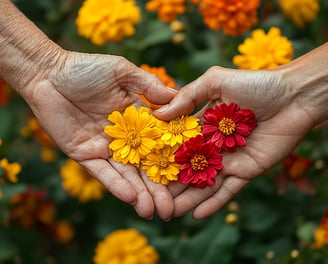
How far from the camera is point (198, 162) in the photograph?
53.1 inches

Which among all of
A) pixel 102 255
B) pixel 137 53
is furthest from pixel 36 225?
pixel 137 53

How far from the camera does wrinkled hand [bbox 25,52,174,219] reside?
4.47ft

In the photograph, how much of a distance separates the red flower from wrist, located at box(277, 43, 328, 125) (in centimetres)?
27

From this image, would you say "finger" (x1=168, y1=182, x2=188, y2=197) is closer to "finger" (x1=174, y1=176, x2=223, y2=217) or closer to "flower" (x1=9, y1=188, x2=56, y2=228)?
"finger" (x1=174, y1=176, x2=223, y2=217)

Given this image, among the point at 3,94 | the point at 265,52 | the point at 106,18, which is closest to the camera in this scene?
the point at 265,52

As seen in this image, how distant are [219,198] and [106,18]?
0.73 m

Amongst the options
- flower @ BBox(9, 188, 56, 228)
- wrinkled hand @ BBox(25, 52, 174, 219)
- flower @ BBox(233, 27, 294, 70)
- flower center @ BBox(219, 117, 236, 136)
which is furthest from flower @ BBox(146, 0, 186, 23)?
flower @ BBox(9, 188, 56, 228)

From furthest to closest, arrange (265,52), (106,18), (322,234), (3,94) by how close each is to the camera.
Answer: (3,94) < (106,18) < (265,52) < (322,234)

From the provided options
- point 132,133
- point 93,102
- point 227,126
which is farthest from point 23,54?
point 227,126

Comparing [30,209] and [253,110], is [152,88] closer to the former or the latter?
[253,110]

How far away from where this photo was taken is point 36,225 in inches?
76.8

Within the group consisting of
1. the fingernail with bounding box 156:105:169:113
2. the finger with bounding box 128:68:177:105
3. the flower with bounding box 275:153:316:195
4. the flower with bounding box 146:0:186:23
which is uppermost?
the flower with bounding box 146:0:186:23

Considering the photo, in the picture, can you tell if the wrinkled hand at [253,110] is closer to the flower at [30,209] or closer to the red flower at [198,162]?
the red flower at [198,162]

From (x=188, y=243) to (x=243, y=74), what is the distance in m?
0.61
